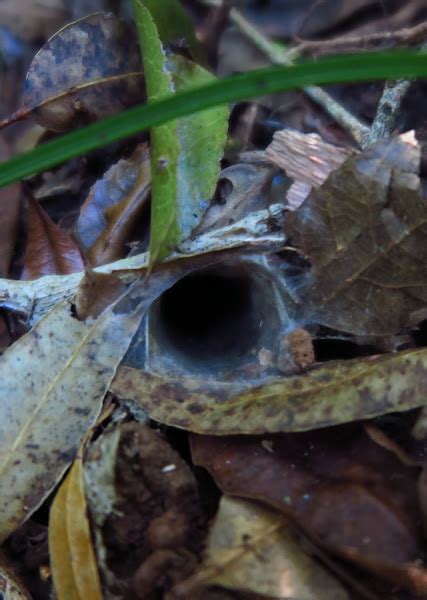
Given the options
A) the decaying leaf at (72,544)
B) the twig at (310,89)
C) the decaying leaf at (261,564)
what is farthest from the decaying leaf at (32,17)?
the decaying leaf at (261,564)

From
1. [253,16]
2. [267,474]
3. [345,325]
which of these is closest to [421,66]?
[345,325]

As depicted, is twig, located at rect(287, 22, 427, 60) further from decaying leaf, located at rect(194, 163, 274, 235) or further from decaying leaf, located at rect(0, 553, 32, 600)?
decaying leaf, located at rect(0, 553, 32, 600)

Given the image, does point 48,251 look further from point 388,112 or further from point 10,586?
point 388,112

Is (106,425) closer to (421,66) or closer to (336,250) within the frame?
(336,250)

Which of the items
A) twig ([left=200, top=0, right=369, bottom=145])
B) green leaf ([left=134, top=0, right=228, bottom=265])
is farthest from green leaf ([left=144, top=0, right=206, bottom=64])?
twig ([left=200, top=0, right=369, bottom=145])

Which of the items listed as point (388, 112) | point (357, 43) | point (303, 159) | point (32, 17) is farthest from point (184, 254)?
point (32, 17)

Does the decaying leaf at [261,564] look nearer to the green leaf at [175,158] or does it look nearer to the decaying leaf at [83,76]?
the green leaf at [175,158]

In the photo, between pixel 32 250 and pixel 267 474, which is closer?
pixel 267 474
